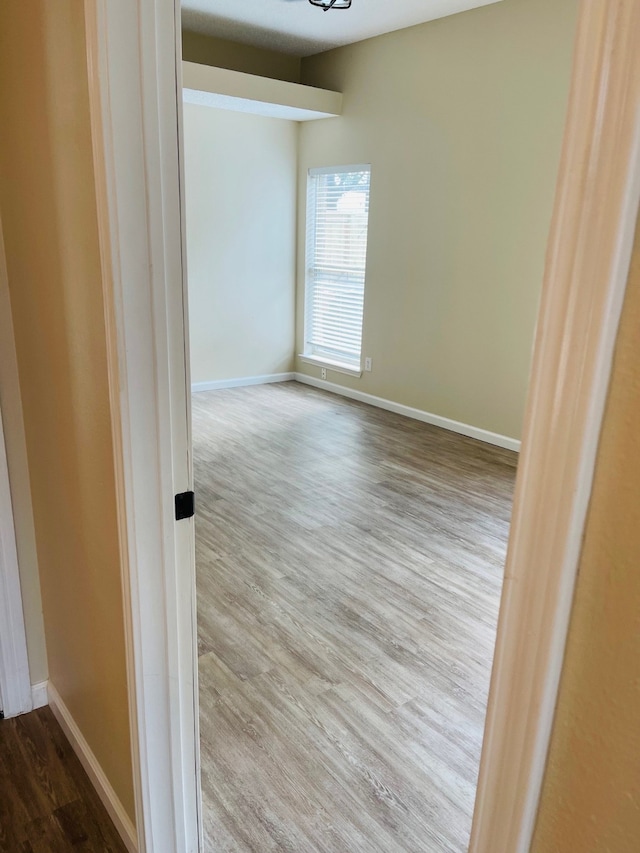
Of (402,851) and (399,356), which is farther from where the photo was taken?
(399,356)

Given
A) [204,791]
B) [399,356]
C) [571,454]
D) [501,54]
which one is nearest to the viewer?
[571,454]

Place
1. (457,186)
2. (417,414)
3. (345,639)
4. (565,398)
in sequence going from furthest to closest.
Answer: (417,414) < (457,186) < (345,639) < (565,398)

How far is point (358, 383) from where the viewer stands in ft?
19.5

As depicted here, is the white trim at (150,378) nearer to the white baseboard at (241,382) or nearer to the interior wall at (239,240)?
the interior wall at (239,240)

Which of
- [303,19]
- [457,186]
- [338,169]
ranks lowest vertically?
→ [457,186]

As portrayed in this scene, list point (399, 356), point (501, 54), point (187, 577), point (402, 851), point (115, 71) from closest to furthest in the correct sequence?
point (115, 71) → point (187, 577) → point (402, 851) → point (501, 54) → point (399, 356)

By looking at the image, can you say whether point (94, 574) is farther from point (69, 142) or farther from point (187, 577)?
point (69, 142)

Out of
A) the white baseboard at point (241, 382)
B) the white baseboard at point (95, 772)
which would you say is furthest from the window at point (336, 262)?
the white baseboard at point (95, 772)

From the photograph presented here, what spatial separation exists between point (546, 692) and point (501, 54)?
15.3 ft

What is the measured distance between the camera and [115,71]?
99cm

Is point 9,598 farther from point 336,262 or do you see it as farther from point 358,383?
point 336,262

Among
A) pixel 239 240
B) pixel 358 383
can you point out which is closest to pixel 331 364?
pixel 358 383

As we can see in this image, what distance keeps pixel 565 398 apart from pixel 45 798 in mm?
1850

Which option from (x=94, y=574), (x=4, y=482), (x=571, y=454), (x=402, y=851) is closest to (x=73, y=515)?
(x=94, y=574)
